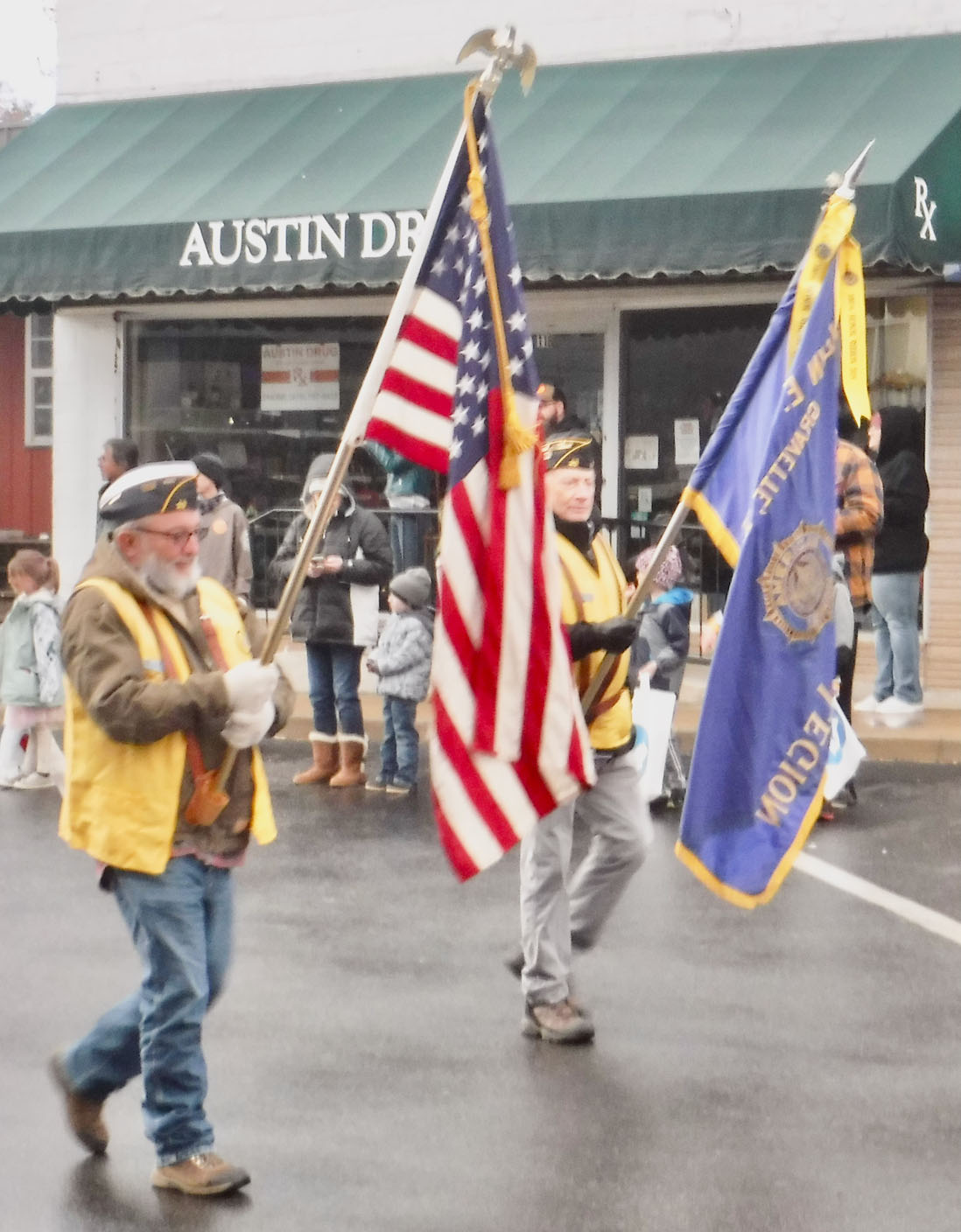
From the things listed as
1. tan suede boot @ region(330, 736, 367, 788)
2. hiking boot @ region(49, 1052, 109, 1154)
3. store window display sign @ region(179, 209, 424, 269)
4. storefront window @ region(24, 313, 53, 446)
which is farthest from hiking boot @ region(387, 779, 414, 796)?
storefront window @ region(24, 313, 53, 446)

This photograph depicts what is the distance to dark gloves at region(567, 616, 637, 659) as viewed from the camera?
6.10m

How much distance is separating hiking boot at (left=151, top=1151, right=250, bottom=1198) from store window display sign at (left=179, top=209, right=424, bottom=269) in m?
9.85

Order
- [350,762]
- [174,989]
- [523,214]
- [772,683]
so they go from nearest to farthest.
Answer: [174,989] < [772,683] < [350,762] < [523,214]

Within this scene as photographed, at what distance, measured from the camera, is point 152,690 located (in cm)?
476

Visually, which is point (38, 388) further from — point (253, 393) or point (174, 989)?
point (174, 989)

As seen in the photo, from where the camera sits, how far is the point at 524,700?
18.3 feet

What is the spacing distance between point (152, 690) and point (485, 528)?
1205 mm

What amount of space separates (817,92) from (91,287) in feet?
18.1

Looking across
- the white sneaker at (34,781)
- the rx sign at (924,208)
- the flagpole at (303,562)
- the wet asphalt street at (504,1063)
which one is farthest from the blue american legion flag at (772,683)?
the rx sign at (924,208)

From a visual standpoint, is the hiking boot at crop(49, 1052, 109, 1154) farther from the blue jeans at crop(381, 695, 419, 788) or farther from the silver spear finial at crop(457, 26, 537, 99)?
the blue jeans at crop(381, 695, 419, 788)

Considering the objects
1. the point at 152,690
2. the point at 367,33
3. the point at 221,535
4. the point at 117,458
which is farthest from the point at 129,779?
the point at 367,33

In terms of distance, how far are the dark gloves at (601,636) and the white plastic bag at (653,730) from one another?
13.2 ft

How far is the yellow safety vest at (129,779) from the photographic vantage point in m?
4.87

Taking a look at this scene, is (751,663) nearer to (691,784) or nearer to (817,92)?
(691,784)
